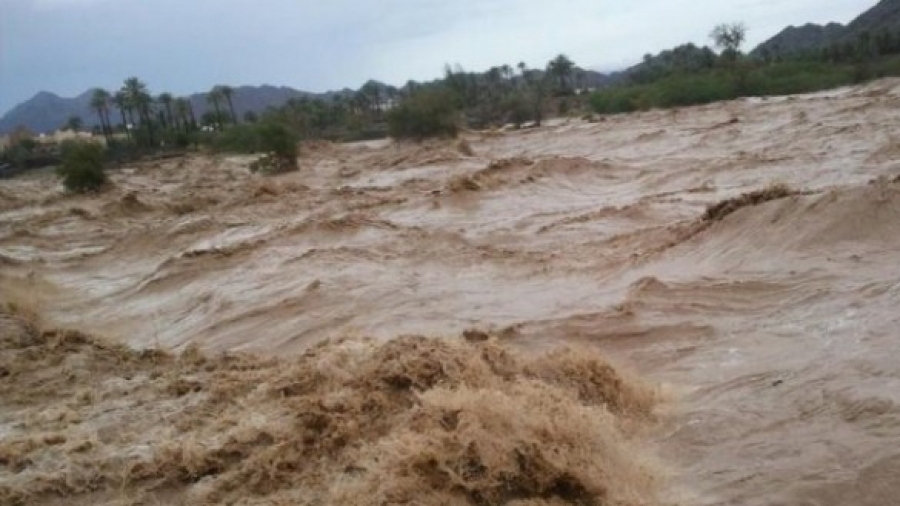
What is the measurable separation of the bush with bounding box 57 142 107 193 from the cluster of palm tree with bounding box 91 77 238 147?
28768 mm

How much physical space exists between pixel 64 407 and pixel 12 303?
22.5 ft

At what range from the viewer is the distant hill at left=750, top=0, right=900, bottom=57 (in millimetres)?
85694

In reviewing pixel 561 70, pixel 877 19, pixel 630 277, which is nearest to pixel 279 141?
pixel 630 277

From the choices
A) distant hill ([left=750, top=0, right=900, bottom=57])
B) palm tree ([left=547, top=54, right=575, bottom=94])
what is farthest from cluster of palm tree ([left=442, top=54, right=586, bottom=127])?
distant hill ([left=750, top=0, right=900, bottom=57])

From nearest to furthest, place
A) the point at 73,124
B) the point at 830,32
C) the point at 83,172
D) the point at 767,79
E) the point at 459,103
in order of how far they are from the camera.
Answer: the point at 83,172 → the point at 767,79 → the point at 459,103 → the point at 73,124 → the point at 830,32

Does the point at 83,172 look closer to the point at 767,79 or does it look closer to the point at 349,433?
the point at 349,433

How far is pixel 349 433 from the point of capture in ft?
21.9

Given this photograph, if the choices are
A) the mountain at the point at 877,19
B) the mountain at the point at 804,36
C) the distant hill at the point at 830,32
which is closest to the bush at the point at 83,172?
the distant hill at the point at 830,32

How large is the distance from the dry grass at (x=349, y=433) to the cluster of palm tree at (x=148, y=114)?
6067 cm

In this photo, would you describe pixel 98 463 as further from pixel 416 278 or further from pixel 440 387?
pixel 416 278

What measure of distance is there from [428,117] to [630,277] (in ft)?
128

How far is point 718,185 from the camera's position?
1880cm

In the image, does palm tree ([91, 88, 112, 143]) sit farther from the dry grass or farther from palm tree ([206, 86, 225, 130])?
the dry grass

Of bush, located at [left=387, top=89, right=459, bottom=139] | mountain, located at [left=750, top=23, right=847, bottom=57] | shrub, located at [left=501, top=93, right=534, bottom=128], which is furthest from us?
mountain, located at [left=750, top=23, right=847, bottom=57]
